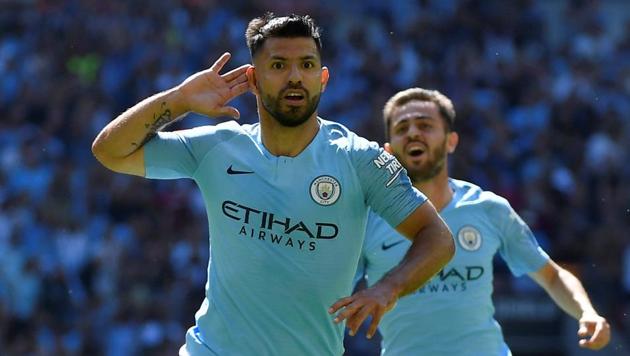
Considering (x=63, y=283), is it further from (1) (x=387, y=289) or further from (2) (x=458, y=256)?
(1) (x=387, y=289)

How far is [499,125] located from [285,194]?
A: 11062mm

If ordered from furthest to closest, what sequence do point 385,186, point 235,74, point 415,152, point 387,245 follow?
1. point 415,152
2. point 387,245
3. point 235,74
4. point 385,186

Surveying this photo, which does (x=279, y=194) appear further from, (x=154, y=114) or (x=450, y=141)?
(x=450, y=141)

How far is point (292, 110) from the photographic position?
5133mm

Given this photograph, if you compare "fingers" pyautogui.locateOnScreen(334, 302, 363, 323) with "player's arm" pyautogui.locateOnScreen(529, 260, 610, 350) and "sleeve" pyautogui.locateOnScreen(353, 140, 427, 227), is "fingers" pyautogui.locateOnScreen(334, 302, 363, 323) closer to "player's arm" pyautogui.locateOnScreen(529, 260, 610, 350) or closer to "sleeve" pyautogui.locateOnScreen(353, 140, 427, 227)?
"sleeve" pyautogui.locateOnScreen(353, 140, 427, 227)

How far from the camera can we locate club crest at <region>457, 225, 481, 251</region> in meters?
6.73

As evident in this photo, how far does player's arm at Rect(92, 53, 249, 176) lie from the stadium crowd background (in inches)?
331

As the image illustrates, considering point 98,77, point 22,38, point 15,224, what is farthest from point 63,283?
point 22,38

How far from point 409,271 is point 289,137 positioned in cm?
83

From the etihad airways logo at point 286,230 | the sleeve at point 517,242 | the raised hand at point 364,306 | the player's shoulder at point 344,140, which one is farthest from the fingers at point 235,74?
the sleeve at point 517,242

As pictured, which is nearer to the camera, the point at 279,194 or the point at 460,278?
the point at 279,194

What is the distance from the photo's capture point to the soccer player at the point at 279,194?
5.06 metres

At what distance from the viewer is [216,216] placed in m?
5.21

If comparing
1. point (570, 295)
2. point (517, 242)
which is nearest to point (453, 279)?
point (517, 242)
